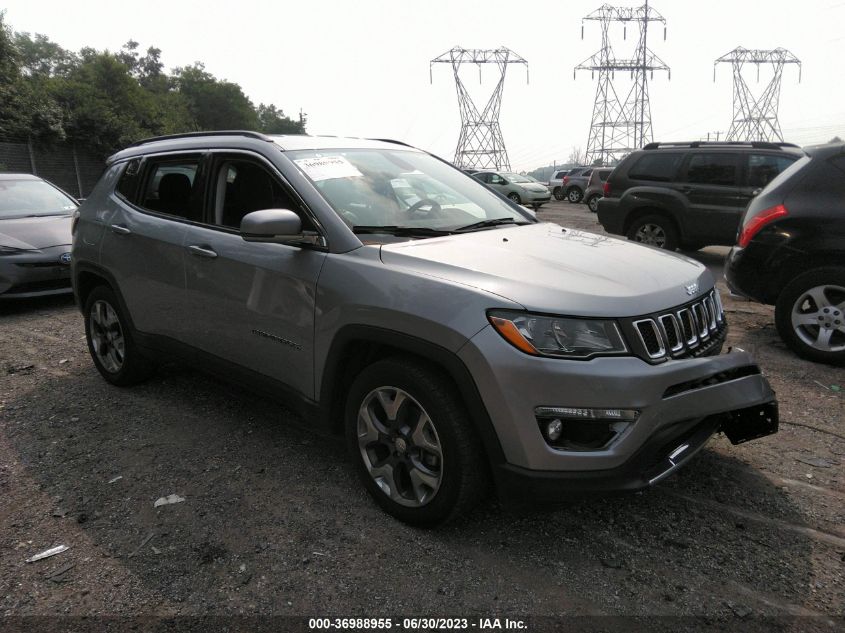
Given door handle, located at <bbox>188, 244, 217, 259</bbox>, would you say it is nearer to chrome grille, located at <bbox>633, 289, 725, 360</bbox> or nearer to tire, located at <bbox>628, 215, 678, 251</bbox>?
chrome grille, located at <bbox>633, 289, 725, 360</bbox>

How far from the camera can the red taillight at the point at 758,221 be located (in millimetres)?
5059

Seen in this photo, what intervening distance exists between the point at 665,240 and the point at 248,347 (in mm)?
8473

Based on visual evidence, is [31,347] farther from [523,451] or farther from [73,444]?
[523,451]

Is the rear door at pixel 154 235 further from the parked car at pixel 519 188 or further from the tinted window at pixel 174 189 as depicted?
the parked car at pixel 519 188

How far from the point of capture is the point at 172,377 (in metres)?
4.89

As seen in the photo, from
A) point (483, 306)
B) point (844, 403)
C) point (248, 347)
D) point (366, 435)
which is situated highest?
point (483, 306)

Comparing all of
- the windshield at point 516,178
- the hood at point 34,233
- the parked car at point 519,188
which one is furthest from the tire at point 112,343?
the windshield at point 516,178

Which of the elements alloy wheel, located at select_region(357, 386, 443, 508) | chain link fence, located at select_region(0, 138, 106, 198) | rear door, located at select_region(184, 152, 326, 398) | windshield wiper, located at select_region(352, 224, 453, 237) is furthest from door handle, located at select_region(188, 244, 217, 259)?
chain link fence, located at select_region(0, 138, 106, 198)

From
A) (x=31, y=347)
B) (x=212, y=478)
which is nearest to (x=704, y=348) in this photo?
(x=212, y=478)

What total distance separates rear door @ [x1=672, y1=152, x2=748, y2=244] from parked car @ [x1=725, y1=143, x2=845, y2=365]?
14.5 feet

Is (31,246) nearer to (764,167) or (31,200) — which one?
(31,200)

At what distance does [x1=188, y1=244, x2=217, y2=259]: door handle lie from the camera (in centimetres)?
350

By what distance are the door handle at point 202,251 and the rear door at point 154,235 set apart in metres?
0.13

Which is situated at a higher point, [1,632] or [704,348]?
[704,348]
